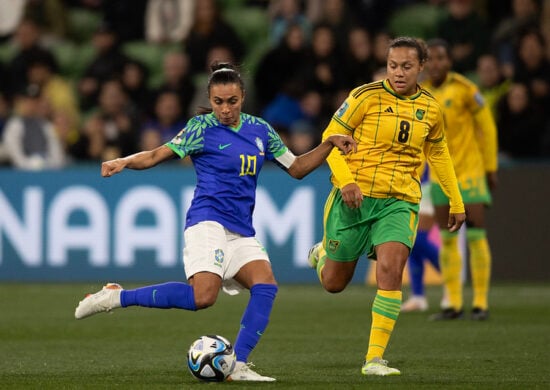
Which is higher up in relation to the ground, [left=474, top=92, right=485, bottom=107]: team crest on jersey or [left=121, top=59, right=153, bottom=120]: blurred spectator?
[left=121, top=59, right=153, bottom=120]: blurred spectator

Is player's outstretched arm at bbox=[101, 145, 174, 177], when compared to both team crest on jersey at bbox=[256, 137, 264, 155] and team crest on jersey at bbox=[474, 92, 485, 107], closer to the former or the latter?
team crest on jersey at bbox=[256, 137, 264, 155]

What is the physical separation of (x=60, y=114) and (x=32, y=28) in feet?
5.88

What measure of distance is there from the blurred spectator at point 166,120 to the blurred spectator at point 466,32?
3.65 meters

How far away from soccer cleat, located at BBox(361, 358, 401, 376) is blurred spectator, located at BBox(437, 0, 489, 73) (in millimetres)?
9639

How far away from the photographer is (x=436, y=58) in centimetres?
1095

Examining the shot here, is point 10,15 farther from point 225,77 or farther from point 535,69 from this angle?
point 225,77

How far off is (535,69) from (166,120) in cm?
481

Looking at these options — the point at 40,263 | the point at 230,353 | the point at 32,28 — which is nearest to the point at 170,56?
the point at 32,28

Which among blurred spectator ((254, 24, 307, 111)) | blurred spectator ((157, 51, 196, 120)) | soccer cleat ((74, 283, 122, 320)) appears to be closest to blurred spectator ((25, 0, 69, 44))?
blurred spectator ((157, 51, 196, 120))

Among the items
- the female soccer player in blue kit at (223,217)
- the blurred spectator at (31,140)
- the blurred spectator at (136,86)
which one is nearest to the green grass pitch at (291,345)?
the female soccer player in blue kit at (223,217)

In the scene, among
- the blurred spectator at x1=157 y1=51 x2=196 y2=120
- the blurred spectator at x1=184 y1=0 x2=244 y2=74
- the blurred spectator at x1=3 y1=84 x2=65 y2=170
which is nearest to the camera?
the blurred spectator at x1=3 y1=84 x2=65 y2=170

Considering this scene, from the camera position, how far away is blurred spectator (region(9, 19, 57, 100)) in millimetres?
18297

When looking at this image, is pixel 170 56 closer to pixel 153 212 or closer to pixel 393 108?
pixel 153 212

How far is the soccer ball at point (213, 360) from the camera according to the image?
22.7ft
